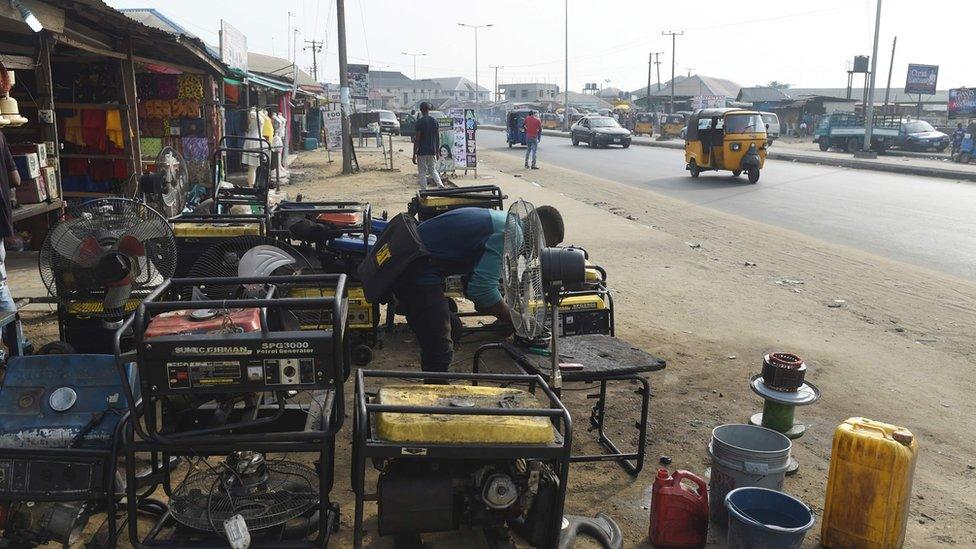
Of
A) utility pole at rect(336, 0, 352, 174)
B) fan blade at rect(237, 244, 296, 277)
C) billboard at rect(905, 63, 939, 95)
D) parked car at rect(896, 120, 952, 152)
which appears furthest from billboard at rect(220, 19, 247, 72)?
billboard at rect(905, 63, 939, 95)

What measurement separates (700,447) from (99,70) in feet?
36.5

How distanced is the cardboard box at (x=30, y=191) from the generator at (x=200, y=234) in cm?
337

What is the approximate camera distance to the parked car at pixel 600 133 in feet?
112

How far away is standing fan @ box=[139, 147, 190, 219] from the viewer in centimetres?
805

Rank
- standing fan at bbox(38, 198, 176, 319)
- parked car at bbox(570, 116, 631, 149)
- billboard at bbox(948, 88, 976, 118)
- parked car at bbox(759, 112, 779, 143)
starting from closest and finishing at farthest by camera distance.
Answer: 1. standing fan at bbox(38, 198, 176, 319)
2. parked car at bbox(570, 116, 631, 149)
3. parked car at bbox(759, 112, 779, 143)
4. billboard at bbox(948, 88, 976, 118)

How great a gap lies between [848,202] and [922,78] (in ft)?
143

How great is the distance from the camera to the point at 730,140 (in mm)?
20078

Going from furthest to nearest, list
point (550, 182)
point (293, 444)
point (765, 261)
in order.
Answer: point (550, 182), point (765, 261), point (293, 444)

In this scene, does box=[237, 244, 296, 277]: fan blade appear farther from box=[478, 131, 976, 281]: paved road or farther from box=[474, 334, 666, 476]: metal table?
box=[478, 131, 976, 281]: paved road

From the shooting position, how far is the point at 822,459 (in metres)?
4.82

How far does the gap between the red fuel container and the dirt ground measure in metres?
0.17

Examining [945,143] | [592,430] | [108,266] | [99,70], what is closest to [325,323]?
[108,266]

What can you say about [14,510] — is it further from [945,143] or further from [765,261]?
[945,143]

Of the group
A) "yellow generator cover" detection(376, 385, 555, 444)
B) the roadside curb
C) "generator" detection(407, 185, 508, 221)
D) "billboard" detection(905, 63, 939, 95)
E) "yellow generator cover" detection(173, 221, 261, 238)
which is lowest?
the roadside curb
